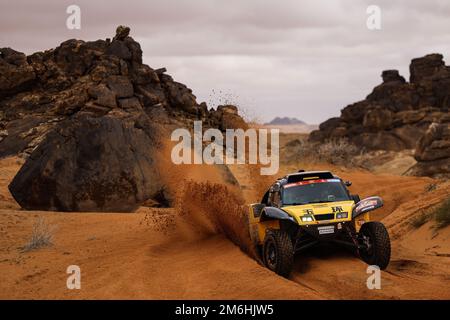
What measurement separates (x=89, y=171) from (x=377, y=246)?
9.25 metres

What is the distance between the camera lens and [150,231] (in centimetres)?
1458

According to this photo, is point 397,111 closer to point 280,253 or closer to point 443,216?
point 443,216

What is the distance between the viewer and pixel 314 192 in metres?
11.6

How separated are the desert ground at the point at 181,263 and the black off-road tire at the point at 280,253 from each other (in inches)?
9.6

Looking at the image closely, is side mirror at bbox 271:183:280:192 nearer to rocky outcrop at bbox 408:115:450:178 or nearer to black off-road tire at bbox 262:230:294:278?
black off-road tire at bbox 262:230:294:278

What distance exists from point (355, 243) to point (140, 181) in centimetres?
842

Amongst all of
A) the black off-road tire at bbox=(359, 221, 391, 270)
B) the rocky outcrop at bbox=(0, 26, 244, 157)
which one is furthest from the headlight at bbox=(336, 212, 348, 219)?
the rocky outcrop at bbox=(0, 26, 244, 157)

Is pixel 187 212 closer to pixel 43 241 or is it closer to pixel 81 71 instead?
pixel 43 241

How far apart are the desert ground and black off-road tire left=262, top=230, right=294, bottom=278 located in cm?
24

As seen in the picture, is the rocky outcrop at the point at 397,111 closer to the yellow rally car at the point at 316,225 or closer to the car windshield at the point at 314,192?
the car windshield at the point at 314,192

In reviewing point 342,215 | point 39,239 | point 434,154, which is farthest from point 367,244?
→ point 434,154

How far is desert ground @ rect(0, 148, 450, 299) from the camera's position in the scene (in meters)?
8.56

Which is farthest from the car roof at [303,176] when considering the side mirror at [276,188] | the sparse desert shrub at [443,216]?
the sparse desert shrub at [443,216]
